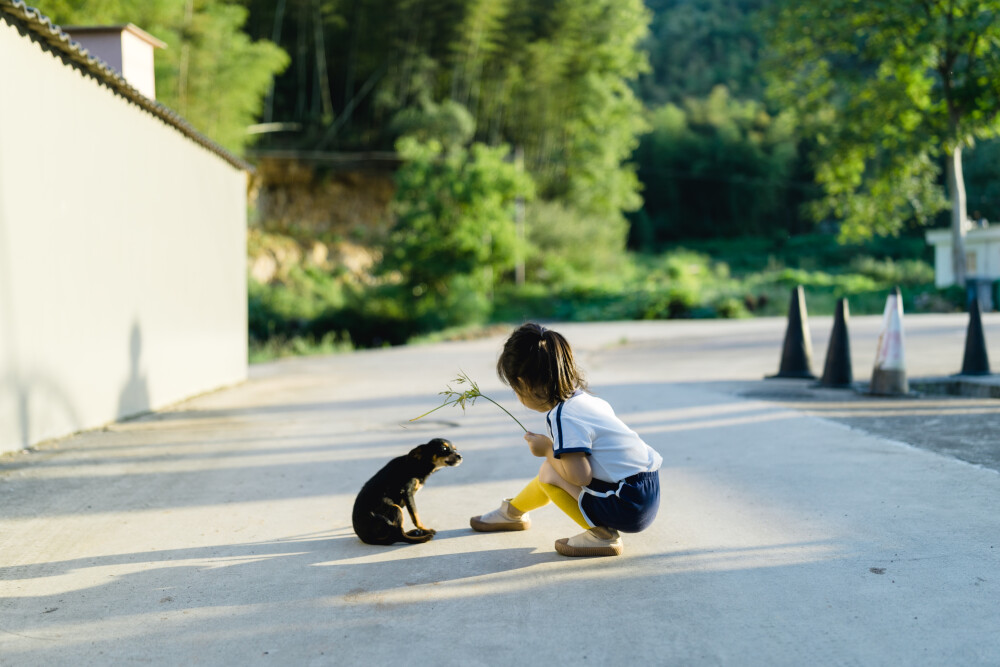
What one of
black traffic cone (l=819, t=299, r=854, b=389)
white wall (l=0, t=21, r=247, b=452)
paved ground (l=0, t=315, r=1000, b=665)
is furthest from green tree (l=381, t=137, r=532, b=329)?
paved ground (l=0, t=315, r=1000, b=665)

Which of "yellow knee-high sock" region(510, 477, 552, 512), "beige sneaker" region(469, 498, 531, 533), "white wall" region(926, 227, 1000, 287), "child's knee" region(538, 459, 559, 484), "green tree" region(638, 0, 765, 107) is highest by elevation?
"green tree" region(638, 0, 765, 107)

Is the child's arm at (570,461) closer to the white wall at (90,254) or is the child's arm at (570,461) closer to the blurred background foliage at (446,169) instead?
the white wall at (90,254)

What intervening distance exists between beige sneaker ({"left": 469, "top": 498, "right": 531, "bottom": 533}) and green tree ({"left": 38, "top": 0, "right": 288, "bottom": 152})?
1693 cm

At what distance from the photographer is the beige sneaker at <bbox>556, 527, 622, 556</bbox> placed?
11.6 feet

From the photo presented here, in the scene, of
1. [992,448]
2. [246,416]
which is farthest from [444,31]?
[992,448]

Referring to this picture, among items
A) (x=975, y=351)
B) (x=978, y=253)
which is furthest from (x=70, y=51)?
(x=978, y=253)

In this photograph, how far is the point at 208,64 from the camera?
22266mm

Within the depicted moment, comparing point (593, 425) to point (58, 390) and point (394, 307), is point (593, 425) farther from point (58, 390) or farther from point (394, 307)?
point (394, 307)

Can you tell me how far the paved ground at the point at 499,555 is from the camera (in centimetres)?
267

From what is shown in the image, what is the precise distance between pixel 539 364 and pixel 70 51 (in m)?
5.50

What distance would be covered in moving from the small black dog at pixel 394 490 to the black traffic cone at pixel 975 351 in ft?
24.2

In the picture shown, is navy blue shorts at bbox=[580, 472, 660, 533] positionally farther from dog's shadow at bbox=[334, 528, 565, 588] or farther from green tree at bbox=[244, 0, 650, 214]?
green tree at bbox=[244, 0, 650, 214]

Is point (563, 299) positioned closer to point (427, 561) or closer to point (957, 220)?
point (957, 220)

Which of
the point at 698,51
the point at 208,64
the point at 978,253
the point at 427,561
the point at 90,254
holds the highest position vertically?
the point at 698,51
